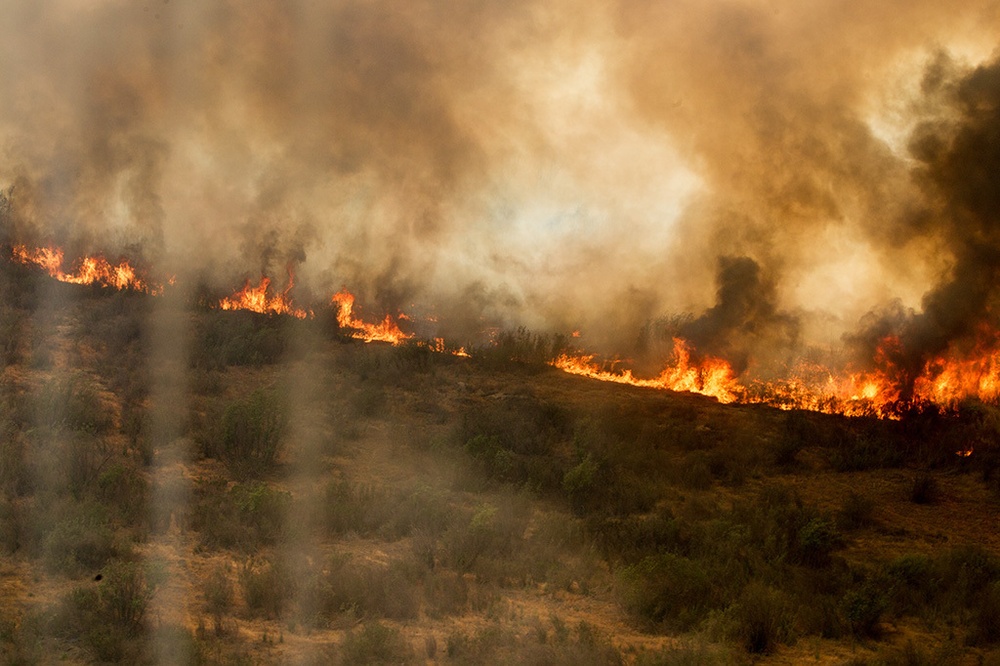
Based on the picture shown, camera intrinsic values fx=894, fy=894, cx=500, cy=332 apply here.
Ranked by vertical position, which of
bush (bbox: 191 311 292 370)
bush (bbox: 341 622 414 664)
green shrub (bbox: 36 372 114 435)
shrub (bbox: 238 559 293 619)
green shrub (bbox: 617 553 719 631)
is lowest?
bush (bbox: 341 622 414 664)

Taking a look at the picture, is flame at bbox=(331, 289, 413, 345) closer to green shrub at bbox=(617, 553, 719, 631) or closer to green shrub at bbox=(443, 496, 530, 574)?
green shrub at bbox=(443, 496, 530, 574)

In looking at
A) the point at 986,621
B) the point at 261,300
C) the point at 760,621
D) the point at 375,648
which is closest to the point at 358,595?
the point at 375,648

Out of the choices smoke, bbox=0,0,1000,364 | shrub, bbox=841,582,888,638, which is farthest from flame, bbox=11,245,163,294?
shrub, bbox=841,582,888,638

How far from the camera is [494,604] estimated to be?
9.28 meters

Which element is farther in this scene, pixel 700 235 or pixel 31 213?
pixel 31 213

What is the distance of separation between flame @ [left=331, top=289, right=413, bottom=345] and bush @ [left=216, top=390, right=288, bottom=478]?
903cm

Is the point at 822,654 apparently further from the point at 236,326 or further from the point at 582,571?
the point at 236,326

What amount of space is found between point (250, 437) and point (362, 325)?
10.7 metres

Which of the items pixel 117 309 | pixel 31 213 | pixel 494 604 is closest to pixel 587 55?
pixel 117 309

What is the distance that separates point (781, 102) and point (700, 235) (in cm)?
373

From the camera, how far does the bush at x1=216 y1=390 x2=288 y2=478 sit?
13.2 m

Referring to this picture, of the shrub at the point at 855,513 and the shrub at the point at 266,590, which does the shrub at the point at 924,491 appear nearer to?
the shrub at the point at 855,513

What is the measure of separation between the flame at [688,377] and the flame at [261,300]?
8.32 m

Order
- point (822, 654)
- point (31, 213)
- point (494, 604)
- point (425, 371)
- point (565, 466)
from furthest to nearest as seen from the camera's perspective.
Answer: point (31, 213) < point (425, 371) < point (565, 466) < point (494, 604) < point (822, 654)
